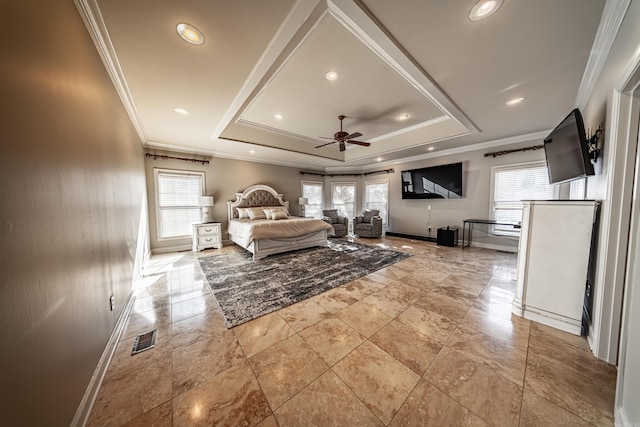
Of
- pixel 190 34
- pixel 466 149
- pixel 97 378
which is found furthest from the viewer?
pixel 466 149

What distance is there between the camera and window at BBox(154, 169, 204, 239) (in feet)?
15.3

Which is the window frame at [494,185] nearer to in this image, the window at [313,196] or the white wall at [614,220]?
the white wall at [614,220]

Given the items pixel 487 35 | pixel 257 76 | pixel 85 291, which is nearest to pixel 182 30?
pixel 257 76

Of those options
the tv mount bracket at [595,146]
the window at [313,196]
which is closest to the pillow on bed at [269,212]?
the window at [313,196]

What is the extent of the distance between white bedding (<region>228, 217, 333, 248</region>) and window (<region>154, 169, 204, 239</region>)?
1.15 meters

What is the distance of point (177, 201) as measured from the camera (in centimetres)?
487

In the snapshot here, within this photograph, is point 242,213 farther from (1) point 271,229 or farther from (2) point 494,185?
(2) point 494,185

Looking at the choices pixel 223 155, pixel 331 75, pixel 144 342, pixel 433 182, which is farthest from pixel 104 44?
pixel 433 182

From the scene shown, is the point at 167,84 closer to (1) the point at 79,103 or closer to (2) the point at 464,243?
(1) the point at 79,103

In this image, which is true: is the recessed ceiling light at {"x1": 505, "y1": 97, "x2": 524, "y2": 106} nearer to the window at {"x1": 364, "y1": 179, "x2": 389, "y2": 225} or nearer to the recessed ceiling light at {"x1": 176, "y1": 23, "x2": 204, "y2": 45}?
the window at {"x1": 364, "y1": 179, "x2": 389, "y2": 225}

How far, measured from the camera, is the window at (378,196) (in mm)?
6746

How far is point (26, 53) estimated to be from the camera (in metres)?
0.89

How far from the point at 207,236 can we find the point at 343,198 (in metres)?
4.63

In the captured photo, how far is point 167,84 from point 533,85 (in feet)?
15.0
